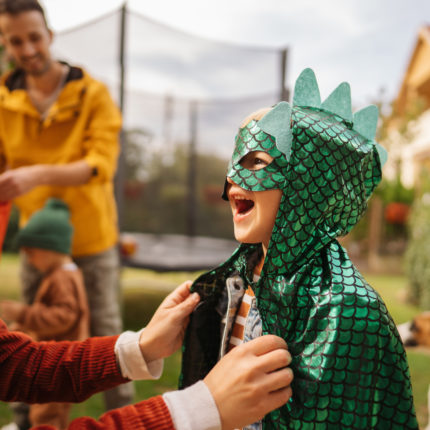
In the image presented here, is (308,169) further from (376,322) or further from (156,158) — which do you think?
(156,158)

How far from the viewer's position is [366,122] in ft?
3.11

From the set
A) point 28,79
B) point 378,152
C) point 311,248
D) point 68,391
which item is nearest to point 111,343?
point 68,391

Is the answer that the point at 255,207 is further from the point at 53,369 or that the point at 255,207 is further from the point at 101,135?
the point at 101,135

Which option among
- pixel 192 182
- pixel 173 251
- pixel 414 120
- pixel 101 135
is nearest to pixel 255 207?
pixel 101 135

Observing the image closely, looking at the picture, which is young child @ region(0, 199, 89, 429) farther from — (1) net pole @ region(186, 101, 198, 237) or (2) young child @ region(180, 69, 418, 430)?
(1) net pole @ region(186, 101, 198, 237)

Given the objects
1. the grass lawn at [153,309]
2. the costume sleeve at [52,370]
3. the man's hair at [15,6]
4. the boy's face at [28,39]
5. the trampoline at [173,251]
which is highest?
the man's hair at [15,6]

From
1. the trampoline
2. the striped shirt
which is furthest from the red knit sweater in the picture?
the trampoline

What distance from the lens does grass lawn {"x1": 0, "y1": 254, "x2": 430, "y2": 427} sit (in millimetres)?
2357

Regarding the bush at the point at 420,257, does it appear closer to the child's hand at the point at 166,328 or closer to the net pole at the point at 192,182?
the net pole at the point at 192,182

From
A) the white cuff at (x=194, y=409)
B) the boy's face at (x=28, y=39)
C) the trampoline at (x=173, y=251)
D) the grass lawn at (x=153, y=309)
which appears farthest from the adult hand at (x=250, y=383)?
the trampoline at (x=173, y=251)

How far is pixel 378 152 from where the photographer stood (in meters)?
0.95

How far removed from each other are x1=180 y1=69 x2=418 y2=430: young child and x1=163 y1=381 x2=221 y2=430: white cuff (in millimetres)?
163

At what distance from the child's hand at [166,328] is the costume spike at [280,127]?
1.30ft

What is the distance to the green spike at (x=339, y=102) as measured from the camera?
0.92 metres
